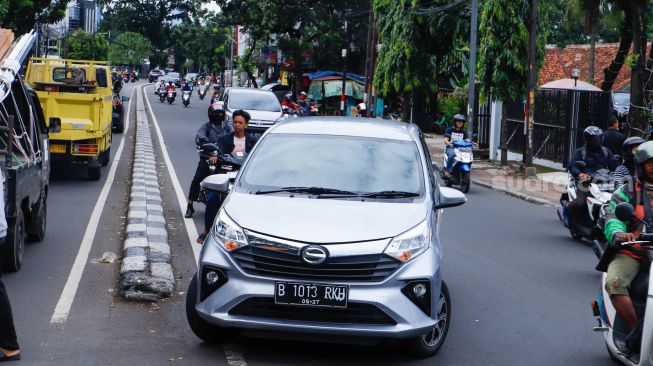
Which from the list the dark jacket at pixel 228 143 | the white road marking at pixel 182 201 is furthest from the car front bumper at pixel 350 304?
the dark jacket at pixel 228 143

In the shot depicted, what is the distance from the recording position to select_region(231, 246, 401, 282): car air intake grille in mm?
6648

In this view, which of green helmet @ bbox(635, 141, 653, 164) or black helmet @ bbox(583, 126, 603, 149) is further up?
green helmet @ bbox(635, 141, 653, 164)

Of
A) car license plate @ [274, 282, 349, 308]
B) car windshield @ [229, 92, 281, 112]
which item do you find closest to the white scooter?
car license plate @ [274, 282, 349, 308]

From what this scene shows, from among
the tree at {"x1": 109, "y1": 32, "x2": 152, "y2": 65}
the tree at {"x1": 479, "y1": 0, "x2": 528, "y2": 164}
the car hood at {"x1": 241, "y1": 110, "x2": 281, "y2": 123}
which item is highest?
the tree at {"x1": 109, "y1": 32, "x2": 152, "y2": 65}

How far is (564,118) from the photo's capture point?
25.9 meters

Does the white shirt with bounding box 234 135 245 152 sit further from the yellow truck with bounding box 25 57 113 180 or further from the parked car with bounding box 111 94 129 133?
the parked car with bounding box 111 94 129 133

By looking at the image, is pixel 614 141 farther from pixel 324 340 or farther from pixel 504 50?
pixel 324 340

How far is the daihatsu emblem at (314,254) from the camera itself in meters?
6.62

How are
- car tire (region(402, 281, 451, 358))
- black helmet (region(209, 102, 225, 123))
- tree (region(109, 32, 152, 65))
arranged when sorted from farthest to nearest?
1. tree (region(109, 32, 152, 65))
2. black helmet (region(209, 102, 225, 123))
3. car tire (region(402, 281, 451, 358))

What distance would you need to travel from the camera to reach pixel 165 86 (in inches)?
2482

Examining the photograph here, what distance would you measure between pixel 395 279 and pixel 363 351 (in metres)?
0.94

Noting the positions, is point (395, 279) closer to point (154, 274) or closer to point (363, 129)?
point (363, 129)

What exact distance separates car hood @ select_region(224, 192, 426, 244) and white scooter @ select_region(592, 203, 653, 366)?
1.39m

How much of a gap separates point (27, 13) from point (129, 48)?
343 ft
